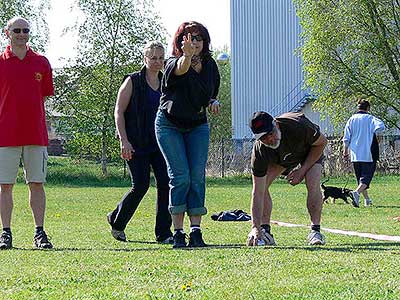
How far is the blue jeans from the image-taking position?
327 inches

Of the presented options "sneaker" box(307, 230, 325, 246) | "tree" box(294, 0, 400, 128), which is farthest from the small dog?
"tree" box(294, 0, 400, 128)

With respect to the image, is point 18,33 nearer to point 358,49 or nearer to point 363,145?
point 363,145

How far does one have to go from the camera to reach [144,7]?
43062 millimetres

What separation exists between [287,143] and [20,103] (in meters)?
2.43

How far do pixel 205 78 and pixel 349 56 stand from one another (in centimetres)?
2988

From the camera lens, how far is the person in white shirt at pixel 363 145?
57.0ft

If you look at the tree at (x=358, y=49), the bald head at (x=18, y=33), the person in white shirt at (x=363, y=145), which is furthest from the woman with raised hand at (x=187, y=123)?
the tree at (x=358, y=49)

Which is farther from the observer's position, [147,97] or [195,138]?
[147,97]

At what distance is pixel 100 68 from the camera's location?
41.4m

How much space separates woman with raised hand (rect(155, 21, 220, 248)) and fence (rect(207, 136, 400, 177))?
28.2 m

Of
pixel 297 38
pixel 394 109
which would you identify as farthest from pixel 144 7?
pixel 394 109

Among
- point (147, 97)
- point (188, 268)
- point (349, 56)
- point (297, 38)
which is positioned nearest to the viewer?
point (188, 268)

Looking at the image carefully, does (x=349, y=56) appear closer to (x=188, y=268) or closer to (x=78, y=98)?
A: (x=78, y=98)

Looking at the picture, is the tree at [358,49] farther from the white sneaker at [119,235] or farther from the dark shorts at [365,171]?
the white sneaker at [119,235]
